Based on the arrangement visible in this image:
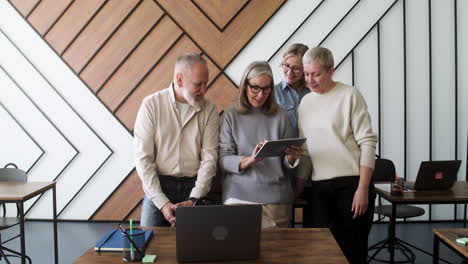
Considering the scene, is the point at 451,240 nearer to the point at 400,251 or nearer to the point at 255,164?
the point at 255,164

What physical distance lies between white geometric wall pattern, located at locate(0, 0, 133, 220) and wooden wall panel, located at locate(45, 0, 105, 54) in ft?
0.38

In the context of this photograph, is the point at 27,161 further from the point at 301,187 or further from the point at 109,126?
the point at 301,187

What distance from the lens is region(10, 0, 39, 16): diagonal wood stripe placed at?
4.77 meters

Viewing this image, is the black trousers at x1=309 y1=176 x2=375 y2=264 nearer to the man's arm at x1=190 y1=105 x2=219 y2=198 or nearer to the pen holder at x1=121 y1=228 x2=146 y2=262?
the man's arm at x1=190 y1=105 x2=219 y2=198

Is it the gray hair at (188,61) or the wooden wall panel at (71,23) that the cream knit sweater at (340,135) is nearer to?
the gray hair at (188,61)

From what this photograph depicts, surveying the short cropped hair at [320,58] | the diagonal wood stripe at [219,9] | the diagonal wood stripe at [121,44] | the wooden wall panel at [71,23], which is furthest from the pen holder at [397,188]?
the wooden wall panel at [71,23]

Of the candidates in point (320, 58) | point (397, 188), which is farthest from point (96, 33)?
point (397, 188)

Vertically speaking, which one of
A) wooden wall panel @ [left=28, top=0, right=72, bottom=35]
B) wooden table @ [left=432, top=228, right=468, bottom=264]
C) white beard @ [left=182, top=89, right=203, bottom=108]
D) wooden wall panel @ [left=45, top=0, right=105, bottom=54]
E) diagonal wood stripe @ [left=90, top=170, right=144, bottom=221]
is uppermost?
wooden wall panel @ [left=28, top=0, right=72, bottom=35]

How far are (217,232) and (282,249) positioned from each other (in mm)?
328

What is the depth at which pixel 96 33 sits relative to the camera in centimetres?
472

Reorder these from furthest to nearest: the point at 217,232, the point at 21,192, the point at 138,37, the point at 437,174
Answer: the point at 138,37 < the point at 21,192 < the point at 437,174 < the point at 217,232

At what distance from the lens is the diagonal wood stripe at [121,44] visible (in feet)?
15.3

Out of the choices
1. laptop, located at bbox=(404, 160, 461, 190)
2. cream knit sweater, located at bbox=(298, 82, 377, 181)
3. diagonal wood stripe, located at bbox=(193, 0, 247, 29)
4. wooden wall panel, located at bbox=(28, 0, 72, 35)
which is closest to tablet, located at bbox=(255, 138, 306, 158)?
cream knit sweater, located at bbox=(298, 82, 377, 181)

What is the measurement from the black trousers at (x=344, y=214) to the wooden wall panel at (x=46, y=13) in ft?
11.9
